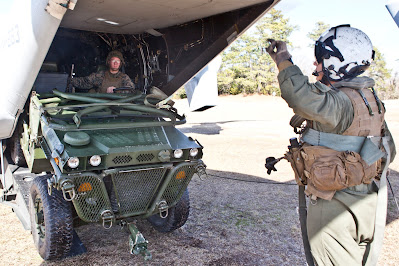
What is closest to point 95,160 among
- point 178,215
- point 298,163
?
point 178,215

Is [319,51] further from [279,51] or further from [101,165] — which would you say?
[101,165]

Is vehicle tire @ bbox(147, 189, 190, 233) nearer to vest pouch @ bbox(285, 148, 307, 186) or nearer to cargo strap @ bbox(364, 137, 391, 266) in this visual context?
vest pouch @ bbox(285, 148, 307, 186)

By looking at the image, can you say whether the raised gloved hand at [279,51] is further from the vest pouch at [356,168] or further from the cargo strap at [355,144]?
the vest pouch at [356,168]

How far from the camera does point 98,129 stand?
149 inches

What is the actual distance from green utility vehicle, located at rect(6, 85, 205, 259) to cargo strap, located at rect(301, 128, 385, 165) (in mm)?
1519

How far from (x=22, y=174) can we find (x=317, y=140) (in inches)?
147

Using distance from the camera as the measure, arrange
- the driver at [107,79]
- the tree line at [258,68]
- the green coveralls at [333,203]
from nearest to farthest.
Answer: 1. the green coveralls at [333,203]
2. the driver at [107,79]
3. the tree line at [258,68]

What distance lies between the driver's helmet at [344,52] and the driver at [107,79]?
121 inches

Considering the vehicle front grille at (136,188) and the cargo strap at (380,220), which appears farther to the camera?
the vehicle front grille at (136,188)

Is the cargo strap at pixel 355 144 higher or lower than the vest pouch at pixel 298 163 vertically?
higher

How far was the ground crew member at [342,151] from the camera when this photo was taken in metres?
2.42

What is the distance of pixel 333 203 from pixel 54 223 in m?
2.48

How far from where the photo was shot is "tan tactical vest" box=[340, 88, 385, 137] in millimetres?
2479

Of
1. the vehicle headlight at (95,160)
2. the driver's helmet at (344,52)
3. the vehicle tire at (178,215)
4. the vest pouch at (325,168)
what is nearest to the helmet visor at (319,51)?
the driver's helmet at (344,52)
